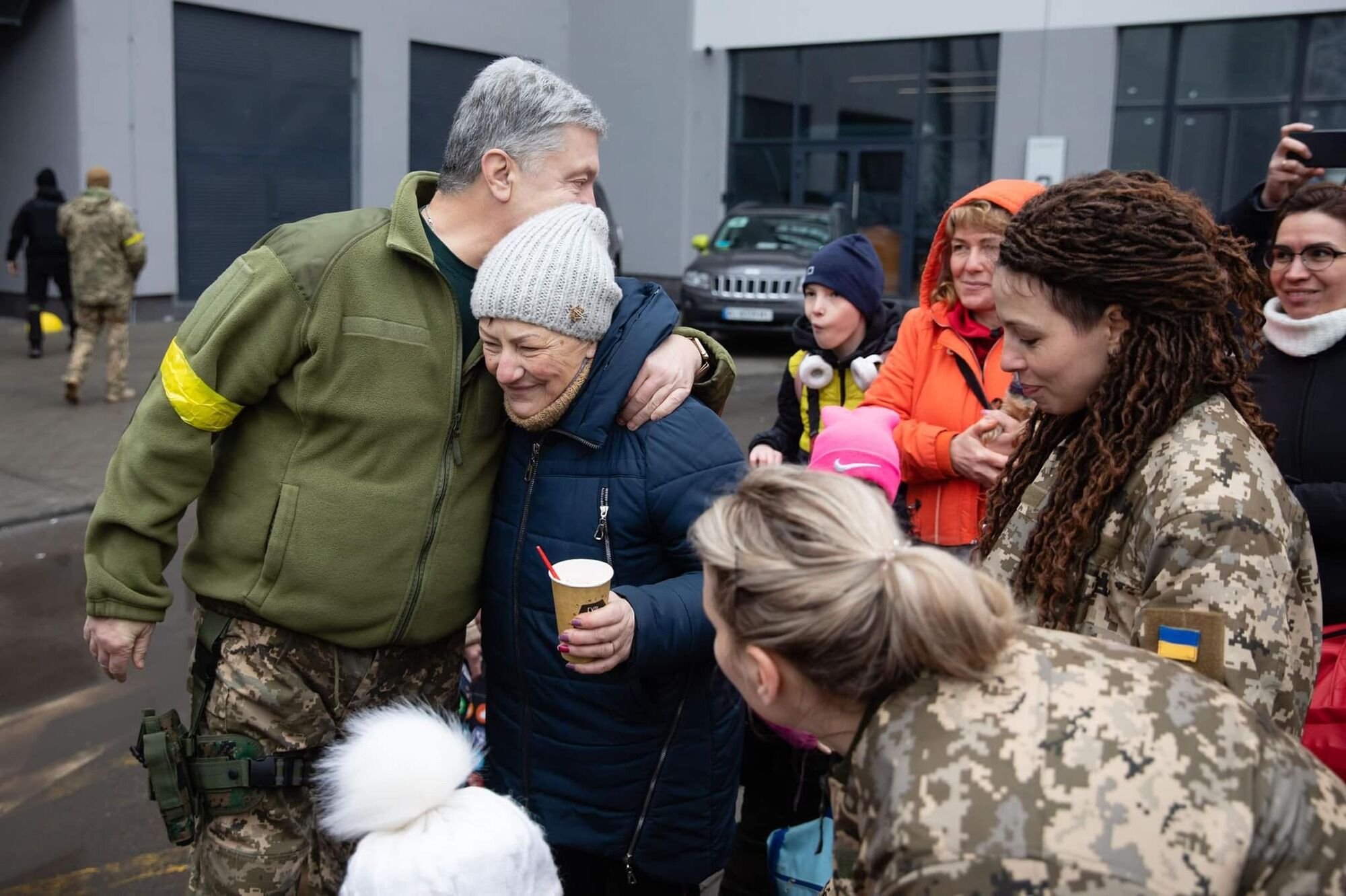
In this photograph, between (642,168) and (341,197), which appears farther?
(642,168)

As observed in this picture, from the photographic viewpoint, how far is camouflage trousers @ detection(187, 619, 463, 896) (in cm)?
238

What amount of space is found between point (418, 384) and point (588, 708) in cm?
76

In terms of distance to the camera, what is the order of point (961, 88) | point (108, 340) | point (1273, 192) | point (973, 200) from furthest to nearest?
point (961, 88)
point (108, 340)
point (1273, 192)
point (973, 200)

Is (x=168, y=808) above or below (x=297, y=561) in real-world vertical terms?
below

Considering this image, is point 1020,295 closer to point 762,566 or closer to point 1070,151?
point 762,566

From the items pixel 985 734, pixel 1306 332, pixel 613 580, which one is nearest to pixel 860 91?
pixel 1306 332

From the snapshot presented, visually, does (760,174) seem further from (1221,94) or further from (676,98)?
(1221,94)

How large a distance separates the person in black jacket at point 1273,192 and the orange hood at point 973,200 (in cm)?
62

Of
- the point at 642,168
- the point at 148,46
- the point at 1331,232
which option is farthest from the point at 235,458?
the point at 642,168

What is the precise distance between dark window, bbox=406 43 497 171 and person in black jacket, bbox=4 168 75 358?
22.5 ft

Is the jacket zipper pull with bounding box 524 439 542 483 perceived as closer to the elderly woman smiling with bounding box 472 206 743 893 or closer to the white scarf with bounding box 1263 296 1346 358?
the elderly woman smiling with bounding box 472 206 743 893

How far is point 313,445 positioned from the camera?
7.70 ft

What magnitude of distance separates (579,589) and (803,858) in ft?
3.43

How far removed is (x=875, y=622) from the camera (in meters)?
1.27
